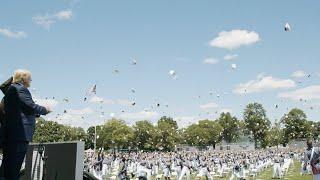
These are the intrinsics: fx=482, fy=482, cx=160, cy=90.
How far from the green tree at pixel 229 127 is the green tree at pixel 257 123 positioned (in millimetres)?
18301

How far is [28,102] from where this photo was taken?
486cm

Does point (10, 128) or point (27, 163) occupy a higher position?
point (10, 128)

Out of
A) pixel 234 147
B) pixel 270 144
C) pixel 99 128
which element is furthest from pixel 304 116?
pixel 99 128

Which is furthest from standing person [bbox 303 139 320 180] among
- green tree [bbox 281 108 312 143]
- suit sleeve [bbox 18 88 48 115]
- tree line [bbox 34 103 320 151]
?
green tree [bbox 281 108 312 143]

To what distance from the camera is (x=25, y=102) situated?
4.83m

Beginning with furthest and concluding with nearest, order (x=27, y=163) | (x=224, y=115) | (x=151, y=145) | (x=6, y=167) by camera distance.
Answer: (x=224, y=115)
(x=151, y=145)
(x=27, y=163)
(x=6, y=167)

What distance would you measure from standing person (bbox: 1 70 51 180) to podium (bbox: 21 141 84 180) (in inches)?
10.6

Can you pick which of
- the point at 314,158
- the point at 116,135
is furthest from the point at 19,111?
the point at 116,135

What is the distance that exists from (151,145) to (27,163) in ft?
431

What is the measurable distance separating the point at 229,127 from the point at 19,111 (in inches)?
6248

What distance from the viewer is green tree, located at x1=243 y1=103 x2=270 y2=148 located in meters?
139

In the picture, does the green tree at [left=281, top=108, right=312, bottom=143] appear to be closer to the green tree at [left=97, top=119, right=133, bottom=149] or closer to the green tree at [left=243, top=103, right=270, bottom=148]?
the green tree at [left=243, top=103, right=270, bottom=148]

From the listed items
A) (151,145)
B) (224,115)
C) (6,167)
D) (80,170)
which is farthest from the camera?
(224,115)

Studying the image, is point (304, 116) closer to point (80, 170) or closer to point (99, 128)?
point (99, 128)
